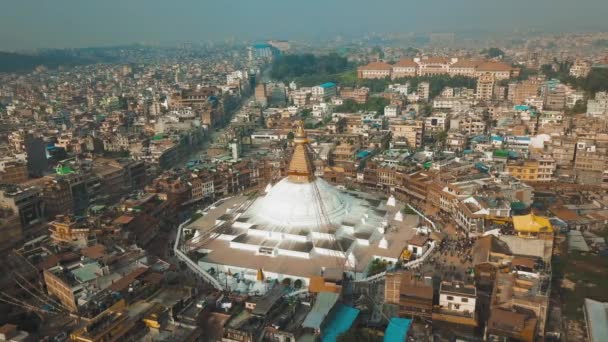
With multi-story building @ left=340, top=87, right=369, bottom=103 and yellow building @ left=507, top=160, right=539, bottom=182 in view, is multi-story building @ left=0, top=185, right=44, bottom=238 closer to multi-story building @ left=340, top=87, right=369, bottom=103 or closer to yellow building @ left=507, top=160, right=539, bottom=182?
yellow building @ left=507, top=160, right=539, bottom=182

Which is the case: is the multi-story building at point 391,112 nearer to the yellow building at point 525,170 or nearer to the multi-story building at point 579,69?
the yellow building at point 525,170

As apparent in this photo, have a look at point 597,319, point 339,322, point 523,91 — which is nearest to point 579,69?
point 523,91

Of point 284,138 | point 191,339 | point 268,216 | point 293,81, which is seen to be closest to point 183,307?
point 191,339

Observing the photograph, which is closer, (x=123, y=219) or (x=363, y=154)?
(x=123, y=219)

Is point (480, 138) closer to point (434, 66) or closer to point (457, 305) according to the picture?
point (457, 305)

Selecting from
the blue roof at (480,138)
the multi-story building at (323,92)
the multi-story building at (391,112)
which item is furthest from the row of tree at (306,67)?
the blue roof at (480,138)

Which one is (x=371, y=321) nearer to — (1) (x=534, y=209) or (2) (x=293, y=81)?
(1) (x=534, y=209)
